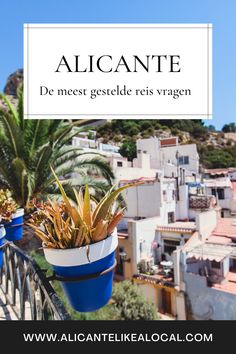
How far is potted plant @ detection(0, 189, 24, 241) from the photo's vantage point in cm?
135

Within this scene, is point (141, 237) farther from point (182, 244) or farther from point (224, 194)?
point (224, 194)

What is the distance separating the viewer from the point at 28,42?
92.5 inches

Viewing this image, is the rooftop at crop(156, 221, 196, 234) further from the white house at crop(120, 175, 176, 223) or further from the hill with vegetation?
the hill with vegetation

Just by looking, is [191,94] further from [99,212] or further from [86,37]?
[99,212]

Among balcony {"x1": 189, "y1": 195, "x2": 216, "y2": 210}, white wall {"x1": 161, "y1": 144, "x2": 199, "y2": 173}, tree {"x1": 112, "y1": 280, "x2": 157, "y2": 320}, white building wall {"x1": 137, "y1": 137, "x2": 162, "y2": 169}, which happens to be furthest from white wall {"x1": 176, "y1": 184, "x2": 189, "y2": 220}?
white wall {"x1": 161, "y1": 144, "x2": 199, "y2": 173}

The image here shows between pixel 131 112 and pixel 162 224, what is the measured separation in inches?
269

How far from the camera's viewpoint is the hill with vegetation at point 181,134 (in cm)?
1592

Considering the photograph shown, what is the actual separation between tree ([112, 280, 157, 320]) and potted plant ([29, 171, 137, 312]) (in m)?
5.57

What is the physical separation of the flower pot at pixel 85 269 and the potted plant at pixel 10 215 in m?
0.67

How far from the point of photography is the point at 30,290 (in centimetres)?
111

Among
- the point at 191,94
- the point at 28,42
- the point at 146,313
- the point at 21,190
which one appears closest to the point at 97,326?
the point at 191,94

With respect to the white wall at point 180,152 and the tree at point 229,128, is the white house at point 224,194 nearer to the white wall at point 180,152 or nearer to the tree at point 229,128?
the white wall at point 180,152

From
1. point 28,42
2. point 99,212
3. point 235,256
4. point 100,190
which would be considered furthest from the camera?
point 235,256

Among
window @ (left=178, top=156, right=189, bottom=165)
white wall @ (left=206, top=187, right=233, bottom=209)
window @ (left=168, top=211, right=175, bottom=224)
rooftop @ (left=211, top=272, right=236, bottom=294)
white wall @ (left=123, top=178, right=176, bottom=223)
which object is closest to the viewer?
rooftop @ (left=211, top=272, right=236, bottom=294)
